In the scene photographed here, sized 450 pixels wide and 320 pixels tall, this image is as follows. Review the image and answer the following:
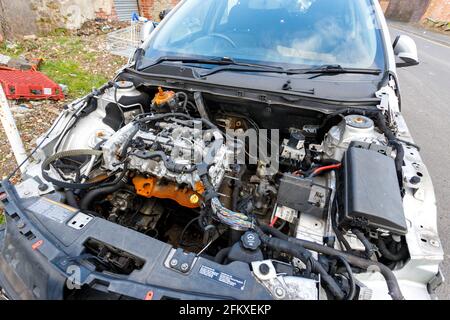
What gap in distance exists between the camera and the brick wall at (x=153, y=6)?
831 centimetres

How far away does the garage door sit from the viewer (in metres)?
7.86

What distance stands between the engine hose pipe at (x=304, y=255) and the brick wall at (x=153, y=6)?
339 inches

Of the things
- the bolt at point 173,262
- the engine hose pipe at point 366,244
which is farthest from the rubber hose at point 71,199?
the engine hose pipe at point 366,244

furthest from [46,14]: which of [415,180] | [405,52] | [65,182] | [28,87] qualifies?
[415,180]

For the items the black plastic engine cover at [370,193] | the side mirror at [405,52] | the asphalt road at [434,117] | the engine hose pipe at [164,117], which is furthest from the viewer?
the asphalt road at [434,117]

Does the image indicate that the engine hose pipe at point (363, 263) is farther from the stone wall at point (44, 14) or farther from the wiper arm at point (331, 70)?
the stone wall at point (44, 14)

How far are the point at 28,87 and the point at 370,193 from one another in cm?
450

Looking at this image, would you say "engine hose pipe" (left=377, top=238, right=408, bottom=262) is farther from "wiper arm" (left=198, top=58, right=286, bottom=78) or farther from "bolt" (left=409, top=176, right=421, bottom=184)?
"wiper arm" (left=198, top=58, right=286, bottom=78)

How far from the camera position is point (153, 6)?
27.5 ft

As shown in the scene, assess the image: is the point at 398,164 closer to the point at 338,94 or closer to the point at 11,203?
the point at 338,94

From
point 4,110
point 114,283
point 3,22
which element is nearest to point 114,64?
point 3,22

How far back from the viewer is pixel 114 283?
3.48 feet

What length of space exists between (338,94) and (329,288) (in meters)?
1.23
